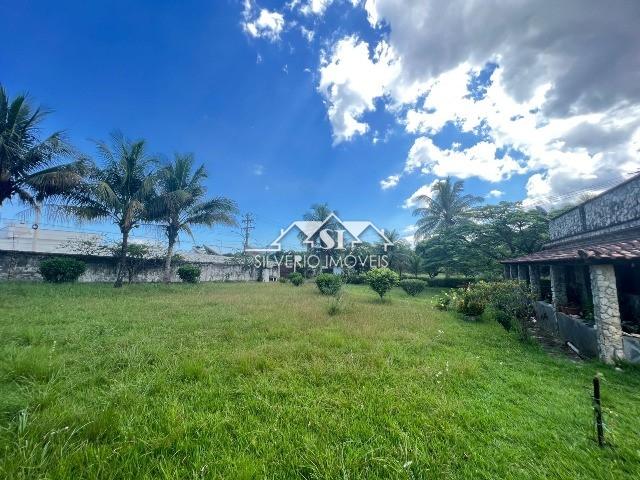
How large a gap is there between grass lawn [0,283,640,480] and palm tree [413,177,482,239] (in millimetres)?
18624

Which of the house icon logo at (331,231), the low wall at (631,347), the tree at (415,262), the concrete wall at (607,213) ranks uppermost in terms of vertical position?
the house icon logo at (331,231)

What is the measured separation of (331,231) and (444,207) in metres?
10.4

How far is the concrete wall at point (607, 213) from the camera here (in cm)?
686

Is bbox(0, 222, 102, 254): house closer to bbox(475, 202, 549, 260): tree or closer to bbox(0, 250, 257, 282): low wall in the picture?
bbox(0, 250, 257, 282): low wall

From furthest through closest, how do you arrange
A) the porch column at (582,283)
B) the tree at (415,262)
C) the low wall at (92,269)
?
the tree at (415,262) → the low wall at (92,269) → the porch column at (582,283)

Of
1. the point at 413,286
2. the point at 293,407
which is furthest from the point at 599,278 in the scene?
the point at 413,286

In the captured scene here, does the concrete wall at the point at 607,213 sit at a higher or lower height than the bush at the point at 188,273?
higher

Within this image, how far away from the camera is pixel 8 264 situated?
11.1 m

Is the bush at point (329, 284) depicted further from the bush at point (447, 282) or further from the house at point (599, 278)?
the bush at point (447, 282)

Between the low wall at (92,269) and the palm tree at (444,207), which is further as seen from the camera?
the palm tree at (444,207)

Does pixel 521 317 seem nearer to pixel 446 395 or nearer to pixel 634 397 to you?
pixel 634 397

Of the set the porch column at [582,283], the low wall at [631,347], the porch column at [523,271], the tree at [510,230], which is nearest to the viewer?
the low wall at [631,347]

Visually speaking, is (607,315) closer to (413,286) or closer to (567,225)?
(567,225)

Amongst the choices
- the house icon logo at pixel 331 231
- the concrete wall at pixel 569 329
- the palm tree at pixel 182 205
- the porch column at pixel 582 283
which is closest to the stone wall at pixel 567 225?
the porch column at pixel 582 283
